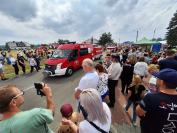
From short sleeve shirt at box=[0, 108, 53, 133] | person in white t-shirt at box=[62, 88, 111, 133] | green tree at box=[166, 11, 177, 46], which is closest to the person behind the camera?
short sleeve shirt at box=[0, 108, 53, 133]

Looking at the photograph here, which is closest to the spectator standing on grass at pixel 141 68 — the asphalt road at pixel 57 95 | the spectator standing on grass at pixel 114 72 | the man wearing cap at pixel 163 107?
the spectator standing on grass at pixel 114 72

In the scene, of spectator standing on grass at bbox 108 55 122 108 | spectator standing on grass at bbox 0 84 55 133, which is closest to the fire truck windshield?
spectator standing on grass at bbox 108 55 122 108

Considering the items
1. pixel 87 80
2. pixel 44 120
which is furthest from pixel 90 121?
pixel 87 80

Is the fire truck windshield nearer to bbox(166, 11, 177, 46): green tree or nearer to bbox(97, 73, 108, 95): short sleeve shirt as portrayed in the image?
bbox(97, 73, 108, 95): short sleeve shirt

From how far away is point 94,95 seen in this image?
2.48 metres

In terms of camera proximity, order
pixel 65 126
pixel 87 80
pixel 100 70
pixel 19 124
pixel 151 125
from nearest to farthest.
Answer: pixel 19 124
pixel 151 125
pixel 65 126
pixel 87 80
pixel 100 70

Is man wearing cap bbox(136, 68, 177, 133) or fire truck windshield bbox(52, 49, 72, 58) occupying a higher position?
man wearing cap bbox(136, 68, 177, 133)

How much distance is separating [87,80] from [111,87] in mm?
2911

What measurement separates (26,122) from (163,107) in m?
1.69

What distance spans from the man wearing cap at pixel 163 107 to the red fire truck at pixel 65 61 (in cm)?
1140

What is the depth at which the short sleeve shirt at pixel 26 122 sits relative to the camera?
2105 millimetres

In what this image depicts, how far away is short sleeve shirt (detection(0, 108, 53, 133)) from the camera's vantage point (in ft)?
6.91

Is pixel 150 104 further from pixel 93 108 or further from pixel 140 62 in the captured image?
pixel 140 62

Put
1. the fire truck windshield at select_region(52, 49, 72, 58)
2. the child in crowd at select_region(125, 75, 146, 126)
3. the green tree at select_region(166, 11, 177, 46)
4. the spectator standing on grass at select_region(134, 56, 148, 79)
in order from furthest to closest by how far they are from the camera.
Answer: the green tree at select_region(166, 11, 177, 46), the fire truck windshield at select_region(52, 49, 72, 58), the spectator standing on grass at select_region(134, 56, 148, 79), the child in crowd at select_region(125, 75, 146, 126)
